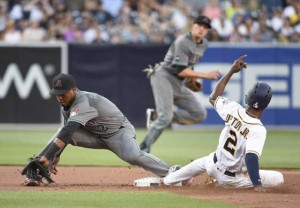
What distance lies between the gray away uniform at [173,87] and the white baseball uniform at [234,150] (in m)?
3.55

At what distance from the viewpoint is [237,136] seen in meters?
8.49

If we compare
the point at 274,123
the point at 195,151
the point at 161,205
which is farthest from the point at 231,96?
the point at 161,205

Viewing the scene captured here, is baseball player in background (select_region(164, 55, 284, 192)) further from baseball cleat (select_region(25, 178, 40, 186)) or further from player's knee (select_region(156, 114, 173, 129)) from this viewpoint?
player's knee (select_region(156, 114, 173, 129))

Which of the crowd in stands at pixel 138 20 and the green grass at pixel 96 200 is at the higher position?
the crowd in stands at pixel 138 20

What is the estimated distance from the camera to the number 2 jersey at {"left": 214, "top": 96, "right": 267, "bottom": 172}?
8352 millimetres

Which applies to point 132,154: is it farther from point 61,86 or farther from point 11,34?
point 11,34

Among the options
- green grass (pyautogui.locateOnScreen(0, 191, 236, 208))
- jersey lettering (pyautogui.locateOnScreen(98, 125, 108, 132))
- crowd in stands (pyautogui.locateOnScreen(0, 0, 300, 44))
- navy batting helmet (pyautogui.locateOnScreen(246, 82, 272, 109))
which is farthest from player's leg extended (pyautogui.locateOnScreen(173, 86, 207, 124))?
crowd in stands (pyautogui.locateOnScreen(0, 0, 300, 44))

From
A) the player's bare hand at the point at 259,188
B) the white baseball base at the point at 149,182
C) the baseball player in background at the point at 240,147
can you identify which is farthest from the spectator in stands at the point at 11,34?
the player's bare hand at the point at 259,188

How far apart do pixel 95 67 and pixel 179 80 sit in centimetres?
565

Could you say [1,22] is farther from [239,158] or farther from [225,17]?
[239,158]

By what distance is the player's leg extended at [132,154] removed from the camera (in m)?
9.18

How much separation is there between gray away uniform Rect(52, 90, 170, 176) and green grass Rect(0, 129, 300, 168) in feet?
8.93

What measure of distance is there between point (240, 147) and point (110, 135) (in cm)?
164

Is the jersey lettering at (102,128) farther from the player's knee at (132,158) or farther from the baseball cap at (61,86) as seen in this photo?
the baseball cap at (61,86)
